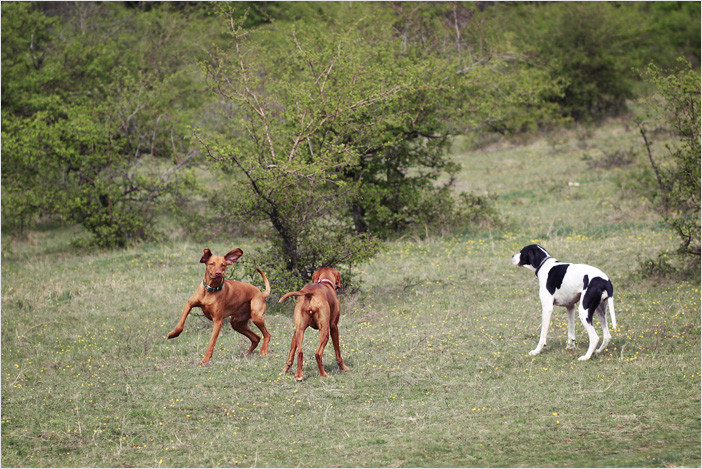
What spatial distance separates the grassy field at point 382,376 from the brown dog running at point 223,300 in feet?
1.66

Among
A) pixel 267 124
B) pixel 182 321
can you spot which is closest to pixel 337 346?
pixel 182 321

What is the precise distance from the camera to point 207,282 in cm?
922

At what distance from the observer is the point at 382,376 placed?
30.0ft

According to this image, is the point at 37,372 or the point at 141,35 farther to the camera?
the point at 141,35

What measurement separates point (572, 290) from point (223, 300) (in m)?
4.23

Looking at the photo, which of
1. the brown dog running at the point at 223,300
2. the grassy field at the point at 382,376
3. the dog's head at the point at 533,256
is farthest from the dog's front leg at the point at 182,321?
the dog's head at the point at 533,256

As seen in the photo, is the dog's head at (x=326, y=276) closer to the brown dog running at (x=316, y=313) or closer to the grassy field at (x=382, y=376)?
the brown dog running at (x=316, y=313)

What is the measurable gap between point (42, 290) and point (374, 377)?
870 centimetres

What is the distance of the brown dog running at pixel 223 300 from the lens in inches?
357

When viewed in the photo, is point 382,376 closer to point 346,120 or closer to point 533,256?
point 533,256

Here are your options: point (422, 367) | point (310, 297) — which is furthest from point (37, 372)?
point (422, 367)

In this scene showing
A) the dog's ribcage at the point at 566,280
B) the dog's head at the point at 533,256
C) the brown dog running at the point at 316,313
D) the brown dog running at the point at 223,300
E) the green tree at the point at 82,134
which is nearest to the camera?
the brown dog running at the point at 316,313

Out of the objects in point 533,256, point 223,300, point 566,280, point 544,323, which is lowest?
point 544,323

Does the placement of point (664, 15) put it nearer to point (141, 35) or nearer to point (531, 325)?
point (141, 35)
